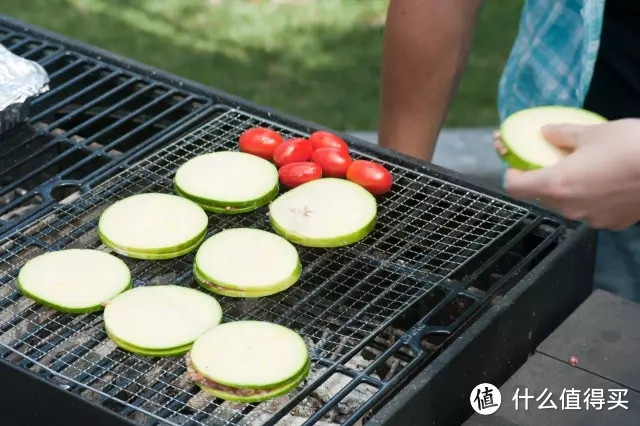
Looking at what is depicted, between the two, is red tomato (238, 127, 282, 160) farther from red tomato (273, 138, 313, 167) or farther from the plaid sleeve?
the plaid sleeve

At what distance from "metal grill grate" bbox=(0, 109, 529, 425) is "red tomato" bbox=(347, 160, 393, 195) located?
0.11ft

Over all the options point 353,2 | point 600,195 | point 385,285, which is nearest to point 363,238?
point 385,285

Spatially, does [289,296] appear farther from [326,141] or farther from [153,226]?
[326,141]

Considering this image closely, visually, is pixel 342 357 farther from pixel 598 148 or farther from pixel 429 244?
pixel 598 148

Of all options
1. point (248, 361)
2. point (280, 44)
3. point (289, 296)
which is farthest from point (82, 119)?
point (280, 44)

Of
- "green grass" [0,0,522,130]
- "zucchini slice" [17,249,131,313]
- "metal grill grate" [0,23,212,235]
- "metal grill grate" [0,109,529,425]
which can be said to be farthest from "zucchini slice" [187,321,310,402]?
"green grass" [0,0,522,130]

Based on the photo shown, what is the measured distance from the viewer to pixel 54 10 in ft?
18.0

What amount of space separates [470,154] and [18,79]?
6.24ft

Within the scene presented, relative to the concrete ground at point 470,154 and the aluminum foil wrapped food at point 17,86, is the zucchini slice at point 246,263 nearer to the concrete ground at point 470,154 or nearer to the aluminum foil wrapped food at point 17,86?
the aluminum foil wrapped food at point 17,86

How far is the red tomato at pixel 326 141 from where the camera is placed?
238 centimetres

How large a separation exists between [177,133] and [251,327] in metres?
0.68

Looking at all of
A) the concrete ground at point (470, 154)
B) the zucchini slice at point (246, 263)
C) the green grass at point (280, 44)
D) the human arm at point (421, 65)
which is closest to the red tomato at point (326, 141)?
the zucchini slice at point (246, 263)

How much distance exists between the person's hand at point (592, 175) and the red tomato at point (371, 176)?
0.39 m

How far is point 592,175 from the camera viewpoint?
186cm
